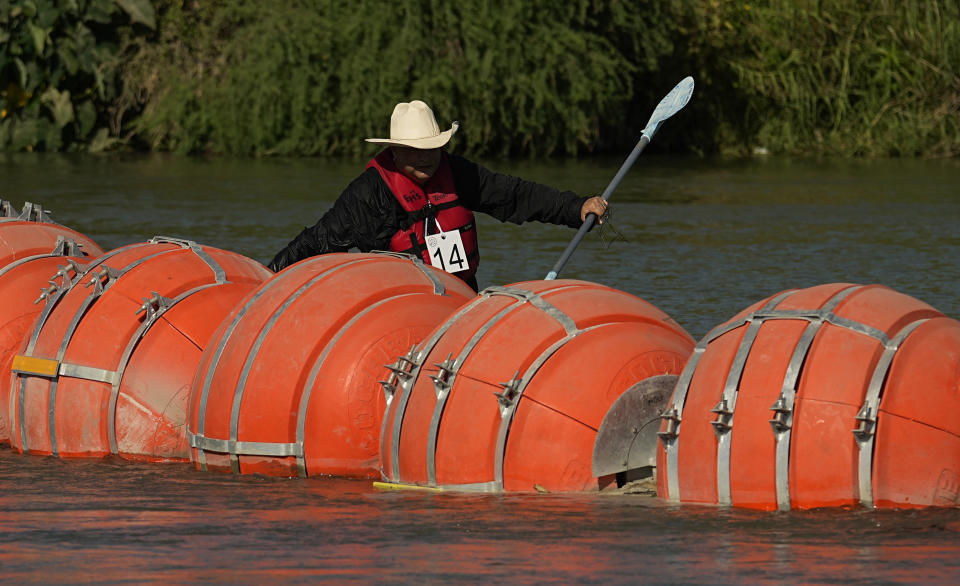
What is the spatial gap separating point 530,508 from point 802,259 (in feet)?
30.9

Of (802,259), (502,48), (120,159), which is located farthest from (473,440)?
(120,159)

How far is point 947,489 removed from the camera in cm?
577

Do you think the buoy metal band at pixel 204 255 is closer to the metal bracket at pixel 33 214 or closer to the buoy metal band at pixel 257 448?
the buoy metal band at pixel 257 448

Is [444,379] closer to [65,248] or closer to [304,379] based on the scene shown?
[304,379]

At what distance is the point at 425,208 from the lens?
8.43 m

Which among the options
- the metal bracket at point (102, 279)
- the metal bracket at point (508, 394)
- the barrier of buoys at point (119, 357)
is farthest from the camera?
the metal bracket at point (102, 279)

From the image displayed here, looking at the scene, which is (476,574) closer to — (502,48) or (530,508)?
(530,508)

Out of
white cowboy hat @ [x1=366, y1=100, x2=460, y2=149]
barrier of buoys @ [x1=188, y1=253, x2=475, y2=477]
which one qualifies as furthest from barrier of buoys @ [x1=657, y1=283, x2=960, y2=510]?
white cowboy hat @ [x1=366, y1=100, x2=460, y2=149]

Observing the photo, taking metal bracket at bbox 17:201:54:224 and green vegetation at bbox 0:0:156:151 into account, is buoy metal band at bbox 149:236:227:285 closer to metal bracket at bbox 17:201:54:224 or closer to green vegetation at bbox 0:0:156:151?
metal bracket at bbox 17:201:54:224

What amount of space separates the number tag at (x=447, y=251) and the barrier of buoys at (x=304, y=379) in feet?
4.36

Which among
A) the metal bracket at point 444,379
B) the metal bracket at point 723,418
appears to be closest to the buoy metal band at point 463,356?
the metal bracket at point 444,379

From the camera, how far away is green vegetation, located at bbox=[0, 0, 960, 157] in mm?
27969

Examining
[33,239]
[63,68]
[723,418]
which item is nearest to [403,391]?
[723,418]

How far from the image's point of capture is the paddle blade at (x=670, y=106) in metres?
9.95
